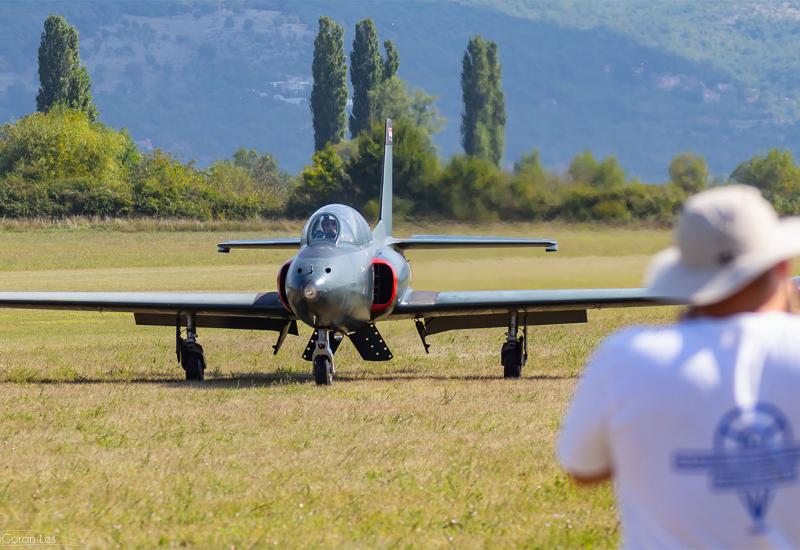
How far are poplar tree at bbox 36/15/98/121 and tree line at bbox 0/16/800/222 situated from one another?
102 mm

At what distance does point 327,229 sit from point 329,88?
96196 millimetres

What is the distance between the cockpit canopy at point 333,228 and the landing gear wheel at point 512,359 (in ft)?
7.46

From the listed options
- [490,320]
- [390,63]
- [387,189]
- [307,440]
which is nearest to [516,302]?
[490,320]

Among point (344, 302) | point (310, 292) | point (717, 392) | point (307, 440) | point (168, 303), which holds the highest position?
point (717, 392)

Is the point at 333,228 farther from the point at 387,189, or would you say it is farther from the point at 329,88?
the point at 329,88

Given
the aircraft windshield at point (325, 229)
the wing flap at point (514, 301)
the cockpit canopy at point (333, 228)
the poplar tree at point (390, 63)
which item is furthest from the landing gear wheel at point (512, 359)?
the poplar tree at point (390, 63)

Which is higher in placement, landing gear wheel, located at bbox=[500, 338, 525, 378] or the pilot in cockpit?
the pilot in cockpit

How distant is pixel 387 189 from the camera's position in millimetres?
21719

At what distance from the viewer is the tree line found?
2405 cm

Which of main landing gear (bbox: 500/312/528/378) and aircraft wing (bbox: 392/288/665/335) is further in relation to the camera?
aircraft wing (bbox: 392/288/665/335)

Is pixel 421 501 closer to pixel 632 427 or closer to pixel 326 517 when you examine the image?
pixel 326 517

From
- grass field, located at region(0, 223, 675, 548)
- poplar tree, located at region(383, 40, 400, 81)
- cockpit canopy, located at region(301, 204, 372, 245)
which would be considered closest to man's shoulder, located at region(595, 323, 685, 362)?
grass field, located at region(0, 223, 675, 548)

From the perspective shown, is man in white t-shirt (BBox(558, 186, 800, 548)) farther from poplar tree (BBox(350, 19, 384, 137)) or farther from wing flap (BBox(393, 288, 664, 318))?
poplar tree (BBox(350, 19, 384, 137))

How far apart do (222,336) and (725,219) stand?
75.5ft
